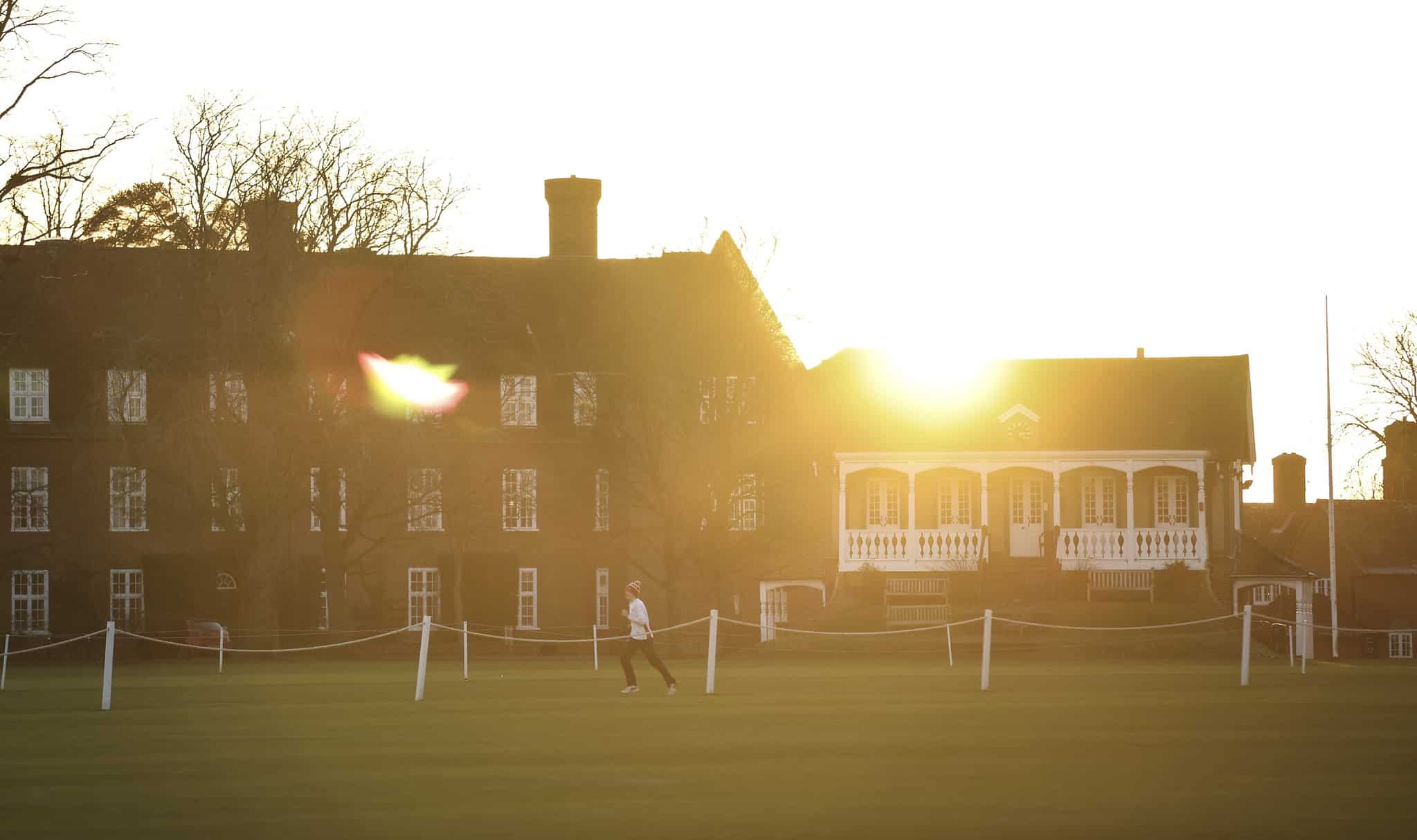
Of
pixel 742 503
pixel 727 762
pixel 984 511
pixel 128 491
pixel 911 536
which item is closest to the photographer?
pixel 727 762

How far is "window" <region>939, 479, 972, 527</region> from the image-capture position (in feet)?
172

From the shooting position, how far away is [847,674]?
3206 centimetres

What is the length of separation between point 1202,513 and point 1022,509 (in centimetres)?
511

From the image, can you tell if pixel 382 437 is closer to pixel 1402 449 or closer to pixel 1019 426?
pixel 1019 426

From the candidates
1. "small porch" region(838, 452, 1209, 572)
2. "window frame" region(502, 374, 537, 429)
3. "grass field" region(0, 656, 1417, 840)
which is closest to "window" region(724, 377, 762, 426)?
"small porch" region(838, 452, 1209, 572)

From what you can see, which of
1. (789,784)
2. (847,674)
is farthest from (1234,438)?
(789,784)

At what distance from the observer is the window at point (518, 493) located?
5338 cm

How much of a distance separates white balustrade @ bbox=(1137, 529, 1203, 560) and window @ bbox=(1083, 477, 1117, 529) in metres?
2.32

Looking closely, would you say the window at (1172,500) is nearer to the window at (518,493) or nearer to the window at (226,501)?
the window at (518,493)

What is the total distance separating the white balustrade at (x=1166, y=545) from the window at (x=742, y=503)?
416 inches

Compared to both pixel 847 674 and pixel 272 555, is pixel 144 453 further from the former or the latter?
pixel 847 674

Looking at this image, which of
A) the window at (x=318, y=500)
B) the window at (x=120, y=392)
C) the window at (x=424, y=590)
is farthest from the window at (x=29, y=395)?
the window at (x=424, y=590)

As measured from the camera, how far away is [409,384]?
162ft

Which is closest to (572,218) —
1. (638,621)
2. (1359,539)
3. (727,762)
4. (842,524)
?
(842,524)
